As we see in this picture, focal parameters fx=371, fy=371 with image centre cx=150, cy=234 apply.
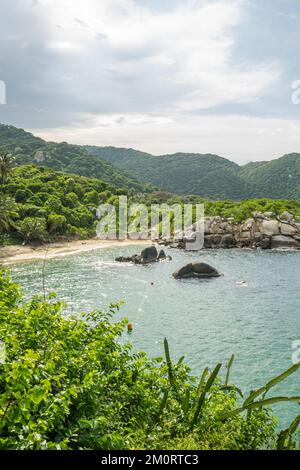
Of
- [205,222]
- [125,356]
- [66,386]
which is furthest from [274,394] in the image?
[205,222]

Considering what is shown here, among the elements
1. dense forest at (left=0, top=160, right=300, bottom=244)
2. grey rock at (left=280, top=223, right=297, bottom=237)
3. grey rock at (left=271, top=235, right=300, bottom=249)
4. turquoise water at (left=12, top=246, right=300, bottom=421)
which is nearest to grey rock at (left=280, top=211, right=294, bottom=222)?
grey rock at (left=280, top=223, right=297, bottom=237)

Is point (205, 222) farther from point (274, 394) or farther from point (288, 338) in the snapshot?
point (274, 394)

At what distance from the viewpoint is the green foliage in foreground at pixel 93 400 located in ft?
26.1

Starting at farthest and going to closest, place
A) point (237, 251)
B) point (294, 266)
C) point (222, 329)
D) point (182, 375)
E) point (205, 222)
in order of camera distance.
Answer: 1. point (205, 222)
2. point (237, 251)
3. point (294, 266)
4. point (222, 329)
5. point (182, 375)

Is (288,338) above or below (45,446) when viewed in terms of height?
below

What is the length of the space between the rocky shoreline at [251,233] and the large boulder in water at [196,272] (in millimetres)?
34547

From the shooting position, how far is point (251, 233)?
9900 centimetres

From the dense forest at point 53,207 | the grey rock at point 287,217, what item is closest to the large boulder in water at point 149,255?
the dense forest at point 53,207

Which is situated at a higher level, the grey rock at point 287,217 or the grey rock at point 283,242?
the grey rock at point 287,217

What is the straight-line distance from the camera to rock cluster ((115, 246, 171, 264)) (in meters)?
77.9

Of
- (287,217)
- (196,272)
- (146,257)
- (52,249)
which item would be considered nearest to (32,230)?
(52,249)

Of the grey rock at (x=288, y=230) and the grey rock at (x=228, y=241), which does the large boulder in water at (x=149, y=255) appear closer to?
the grey rock at (x=228, y=241)

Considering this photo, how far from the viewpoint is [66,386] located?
32.0 feet

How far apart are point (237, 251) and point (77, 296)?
167ft
